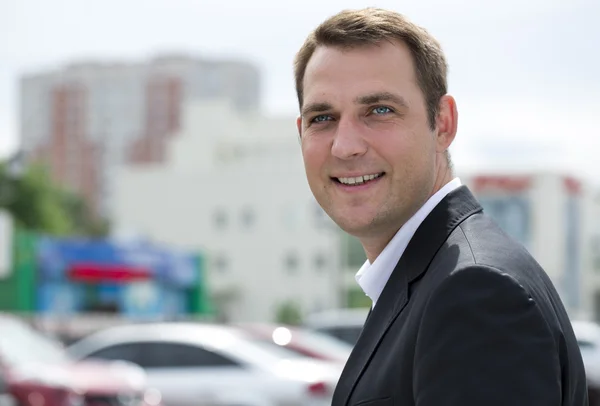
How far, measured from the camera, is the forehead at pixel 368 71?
220 cm

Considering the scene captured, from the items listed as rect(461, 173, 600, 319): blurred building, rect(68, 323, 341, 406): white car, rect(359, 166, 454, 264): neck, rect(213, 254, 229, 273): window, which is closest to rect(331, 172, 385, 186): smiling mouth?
rect(359, 166, 454, 264): neck

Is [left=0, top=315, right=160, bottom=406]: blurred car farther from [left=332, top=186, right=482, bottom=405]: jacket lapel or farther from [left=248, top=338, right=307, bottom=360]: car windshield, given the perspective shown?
[left=332, top=186, right=482, bottom=405]: jacket lapel

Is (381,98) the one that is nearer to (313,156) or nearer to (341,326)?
(313,156)

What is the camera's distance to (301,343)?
13.4 metres

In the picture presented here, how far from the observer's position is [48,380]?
11.3 m

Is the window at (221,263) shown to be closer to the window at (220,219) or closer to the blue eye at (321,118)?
the window at (220,219)

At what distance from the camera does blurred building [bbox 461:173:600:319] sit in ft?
254

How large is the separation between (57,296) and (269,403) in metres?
31.2

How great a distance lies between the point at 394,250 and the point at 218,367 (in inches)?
410

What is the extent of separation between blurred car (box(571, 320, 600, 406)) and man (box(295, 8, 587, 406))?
12.3 m

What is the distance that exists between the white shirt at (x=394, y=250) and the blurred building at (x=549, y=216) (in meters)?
72.1

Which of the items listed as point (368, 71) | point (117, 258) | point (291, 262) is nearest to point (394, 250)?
point (368, 71)

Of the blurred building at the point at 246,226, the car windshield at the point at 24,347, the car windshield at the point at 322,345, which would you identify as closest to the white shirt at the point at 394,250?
the car windshield at the point at 24,347

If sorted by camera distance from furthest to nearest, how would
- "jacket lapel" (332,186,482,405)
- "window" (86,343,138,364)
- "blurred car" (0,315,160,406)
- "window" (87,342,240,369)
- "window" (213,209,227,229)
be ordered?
"window" (213,209,227,229), "window" (86,343,138,364), "window" (87,342,240,369), "blurred car" (0,315,160,406), "jacket lapel" (332,186,482,405)
